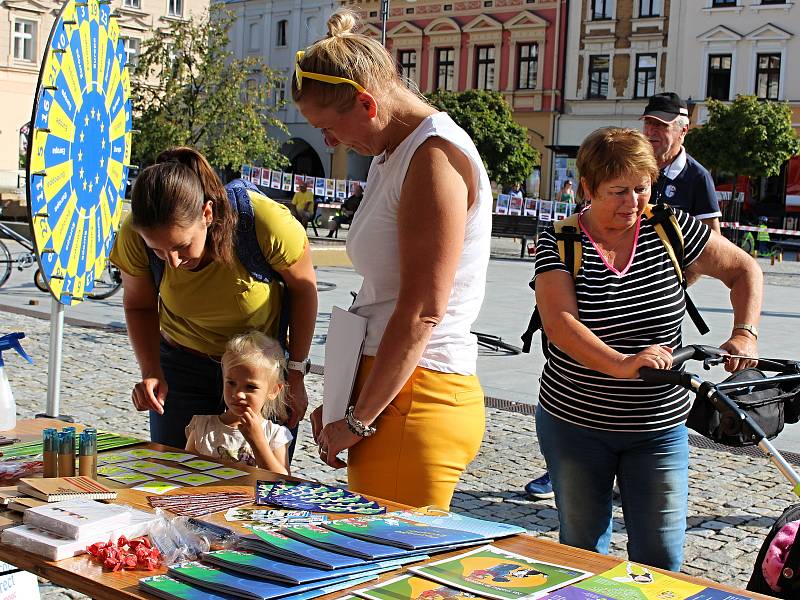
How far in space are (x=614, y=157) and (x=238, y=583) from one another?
1.70m

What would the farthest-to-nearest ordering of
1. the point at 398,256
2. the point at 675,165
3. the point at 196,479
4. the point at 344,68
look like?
the point at 675,165, the point at 196,479, the point at 398,256, the point at 344,68

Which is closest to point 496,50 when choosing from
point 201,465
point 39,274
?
point 39,274

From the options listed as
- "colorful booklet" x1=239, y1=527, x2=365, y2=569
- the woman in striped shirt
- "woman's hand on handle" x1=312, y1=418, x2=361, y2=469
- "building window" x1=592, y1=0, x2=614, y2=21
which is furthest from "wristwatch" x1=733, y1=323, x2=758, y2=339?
"building window" x1=592, y1=0, x2=614, y2=21

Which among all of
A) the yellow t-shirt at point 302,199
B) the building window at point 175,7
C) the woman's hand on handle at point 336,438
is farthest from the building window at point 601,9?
the woman's hand on handle at point 336,438

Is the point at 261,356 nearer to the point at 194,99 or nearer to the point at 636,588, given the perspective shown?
the point at 636,588

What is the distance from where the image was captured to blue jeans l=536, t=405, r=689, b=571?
3133 mm

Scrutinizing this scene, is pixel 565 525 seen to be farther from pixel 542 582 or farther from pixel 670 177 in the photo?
pixel 670 177

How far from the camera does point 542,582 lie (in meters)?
2.08

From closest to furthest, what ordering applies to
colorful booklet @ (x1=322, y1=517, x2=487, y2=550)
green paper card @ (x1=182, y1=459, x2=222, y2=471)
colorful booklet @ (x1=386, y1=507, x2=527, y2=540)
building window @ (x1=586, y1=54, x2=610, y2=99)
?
1. colorful booklet @ (x1=322, y1=517, x2=487, y2=550)
2. colorful booklet @ (x1=386, y1=507, x2=527, y2=540)
3. green paper card @ (x1=182, y1=459, x2=222, y2=471)
4. building window @ (x1=586, y1=54, x2=610, y2=99)

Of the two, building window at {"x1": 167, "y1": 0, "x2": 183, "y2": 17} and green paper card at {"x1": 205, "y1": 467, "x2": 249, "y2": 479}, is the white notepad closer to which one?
green paper card at {"x1": 205, "y1": 467, "x2": 249, "y2": 479}

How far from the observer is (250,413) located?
3.31m

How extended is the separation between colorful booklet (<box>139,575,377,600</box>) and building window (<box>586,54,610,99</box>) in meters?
43.8

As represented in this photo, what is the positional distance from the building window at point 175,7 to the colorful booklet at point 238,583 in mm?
49093

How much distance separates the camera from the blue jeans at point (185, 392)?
3637mm
